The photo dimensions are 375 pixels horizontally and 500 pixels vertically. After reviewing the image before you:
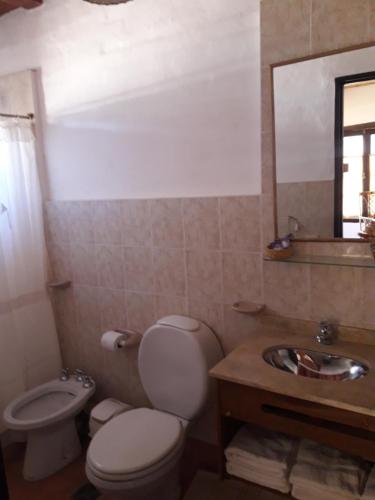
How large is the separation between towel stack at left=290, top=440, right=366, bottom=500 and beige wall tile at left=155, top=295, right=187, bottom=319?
89cm

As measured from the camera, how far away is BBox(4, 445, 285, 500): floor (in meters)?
1.60

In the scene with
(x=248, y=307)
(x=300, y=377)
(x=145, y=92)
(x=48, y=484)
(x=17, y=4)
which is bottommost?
(x=48, y=484)

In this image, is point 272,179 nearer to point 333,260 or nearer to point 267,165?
point 267,165

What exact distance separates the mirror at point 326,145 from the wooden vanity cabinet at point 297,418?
69cm

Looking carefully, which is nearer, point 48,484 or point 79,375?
point 48,484

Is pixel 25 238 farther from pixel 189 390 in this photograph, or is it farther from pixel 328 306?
pixel 328 306

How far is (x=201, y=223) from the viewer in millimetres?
1977

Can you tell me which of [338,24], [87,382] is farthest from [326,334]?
[87,382]

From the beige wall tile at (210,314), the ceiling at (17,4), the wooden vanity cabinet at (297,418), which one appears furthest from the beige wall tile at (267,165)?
the ceiling at (17,4)

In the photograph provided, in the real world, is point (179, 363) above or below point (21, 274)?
below

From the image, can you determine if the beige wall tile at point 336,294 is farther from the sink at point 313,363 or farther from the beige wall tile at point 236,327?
the beige wall tile at point 236,327

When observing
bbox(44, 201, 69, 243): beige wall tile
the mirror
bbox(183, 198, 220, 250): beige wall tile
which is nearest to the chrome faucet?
bbox(44, 201, 69, 243): beige wall tile

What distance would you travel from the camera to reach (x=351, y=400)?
1259mm

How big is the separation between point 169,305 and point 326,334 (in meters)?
0.85
